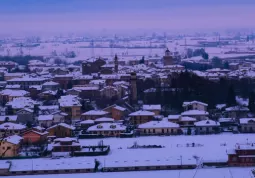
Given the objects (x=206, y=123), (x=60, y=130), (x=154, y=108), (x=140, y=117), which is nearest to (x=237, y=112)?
(x=206, y=123)

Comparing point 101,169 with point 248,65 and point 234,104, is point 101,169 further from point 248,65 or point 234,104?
point 248,65

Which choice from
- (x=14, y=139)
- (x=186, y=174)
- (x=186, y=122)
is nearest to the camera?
(x=186, y=174)

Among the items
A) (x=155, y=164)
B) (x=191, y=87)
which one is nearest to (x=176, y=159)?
(x=155, y=164)

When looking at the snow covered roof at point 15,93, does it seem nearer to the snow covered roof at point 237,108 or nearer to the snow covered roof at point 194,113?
the snow covered roof at point 194,113

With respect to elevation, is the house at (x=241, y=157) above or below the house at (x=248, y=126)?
above

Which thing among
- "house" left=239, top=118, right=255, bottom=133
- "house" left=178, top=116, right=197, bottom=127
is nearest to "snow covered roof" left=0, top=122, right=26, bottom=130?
"house" left=178, top=116, right=197, bottom=127

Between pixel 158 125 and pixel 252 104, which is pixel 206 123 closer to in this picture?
pixel 158 125

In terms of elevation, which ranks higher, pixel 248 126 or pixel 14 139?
pixel 14 139

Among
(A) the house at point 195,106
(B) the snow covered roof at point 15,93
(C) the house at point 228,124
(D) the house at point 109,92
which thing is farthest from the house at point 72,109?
(C) the house at point 228,124
